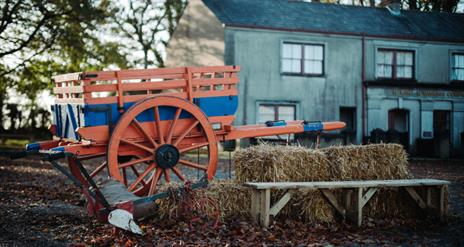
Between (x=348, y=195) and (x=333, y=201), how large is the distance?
0.73 feet

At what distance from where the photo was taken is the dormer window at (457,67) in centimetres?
2156

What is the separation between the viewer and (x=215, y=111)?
761 centimetres

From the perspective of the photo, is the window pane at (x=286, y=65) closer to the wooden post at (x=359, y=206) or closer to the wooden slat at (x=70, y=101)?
the wooden slat at (x=70, y=101)

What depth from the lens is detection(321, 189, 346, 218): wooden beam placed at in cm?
662

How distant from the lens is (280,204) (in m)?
6.38

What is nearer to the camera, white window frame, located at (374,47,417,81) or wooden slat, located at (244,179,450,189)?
wooden slat, located at (244,179,450,189)

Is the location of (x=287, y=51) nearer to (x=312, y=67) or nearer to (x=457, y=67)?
(x=312, y=67)

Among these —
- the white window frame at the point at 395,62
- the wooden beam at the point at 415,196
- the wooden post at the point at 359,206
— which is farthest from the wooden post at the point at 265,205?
the white window frame at the point at 395,62

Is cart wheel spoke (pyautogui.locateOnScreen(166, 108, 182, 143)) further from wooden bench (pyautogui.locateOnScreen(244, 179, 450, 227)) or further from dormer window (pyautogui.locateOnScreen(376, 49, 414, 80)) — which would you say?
dormer window (pyautogui.locateOnScreen(376, 49, 414, 80))

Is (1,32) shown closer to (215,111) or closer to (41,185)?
(41,185)

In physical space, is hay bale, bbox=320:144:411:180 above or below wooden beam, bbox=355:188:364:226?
above

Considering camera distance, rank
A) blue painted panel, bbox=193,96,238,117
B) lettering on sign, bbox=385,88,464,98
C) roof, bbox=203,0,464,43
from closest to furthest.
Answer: blue painted panel, bbox=193,96,238,117, roof, bbox=203,0,464,43, lettering on sign, bbox=385,88,464,98

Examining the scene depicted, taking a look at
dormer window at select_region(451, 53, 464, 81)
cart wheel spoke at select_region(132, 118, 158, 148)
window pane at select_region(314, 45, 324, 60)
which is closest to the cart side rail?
cart wheel spoke at select_region(132, 118, 158, 148)

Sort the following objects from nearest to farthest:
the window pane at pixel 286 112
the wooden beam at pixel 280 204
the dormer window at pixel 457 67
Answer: the wooden beam at pixel 280 204, the window pane at pixel 286 112, the dormer window at pixel 457 67
